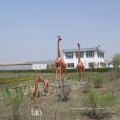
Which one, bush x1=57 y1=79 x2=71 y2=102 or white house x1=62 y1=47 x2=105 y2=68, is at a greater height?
white house x1=62 y1=47 x2=105 y2=68

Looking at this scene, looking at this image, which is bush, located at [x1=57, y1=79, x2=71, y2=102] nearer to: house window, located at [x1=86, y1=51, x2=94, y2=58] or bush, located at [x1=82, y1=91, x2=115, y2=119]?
bush, located at [x1=82, y1=91, x2=115, y2=119]

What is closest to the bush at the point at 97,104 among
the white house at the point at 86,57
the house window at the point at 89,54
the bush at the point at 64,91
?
the bush at the point at 64,91

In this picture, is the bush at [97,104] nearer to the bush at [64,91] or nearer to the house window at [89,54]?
the bush at [64,91]

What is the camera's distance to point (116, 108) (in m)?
5.64

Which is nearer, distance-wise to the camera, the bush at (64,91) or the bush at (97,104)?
the bush at (97,104)

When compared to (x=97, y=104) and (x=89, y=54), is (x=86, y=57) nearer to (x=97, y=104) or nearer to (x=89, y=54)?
(x=89, y=54)

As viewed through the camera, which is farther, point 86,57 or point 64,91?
point 86,57

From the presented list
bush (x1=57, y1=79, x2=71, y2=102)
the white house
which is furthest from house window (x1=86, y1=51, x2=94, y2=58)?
bush (x1=57, y1=79, x2=71, y2=102)

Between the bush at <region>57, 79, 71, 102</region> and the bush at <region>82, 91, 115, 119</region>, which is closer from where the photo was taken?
the bush at <region>82, 91, 115, 119</region>

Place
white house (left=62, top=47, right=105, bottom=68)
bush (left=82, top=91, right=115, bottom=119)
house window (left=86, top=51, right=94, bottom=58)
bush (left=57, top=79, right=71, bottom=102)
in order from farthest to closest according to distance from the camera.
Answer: house window (left=86, top=51, right=94, bottom=58) → white house (left=62, top=47, right=105, bottom=68) → bush (left=57, top=79, right=71, bottom=102) → bush (left=82, top=91, right=115, bottom=119)

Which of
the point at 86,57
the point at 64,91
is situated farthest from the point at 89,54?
the point at 64,91

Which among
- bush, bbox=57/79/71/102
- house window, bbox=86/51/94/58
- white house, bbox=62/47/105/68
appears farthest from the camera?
house window, bbox=86/51/94/58

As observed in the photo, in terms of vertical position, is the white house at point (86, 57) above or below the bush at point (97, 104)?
above

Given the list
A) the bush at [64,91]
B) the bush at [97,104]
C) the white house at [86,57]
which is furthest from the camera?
the white house at [86,57]
